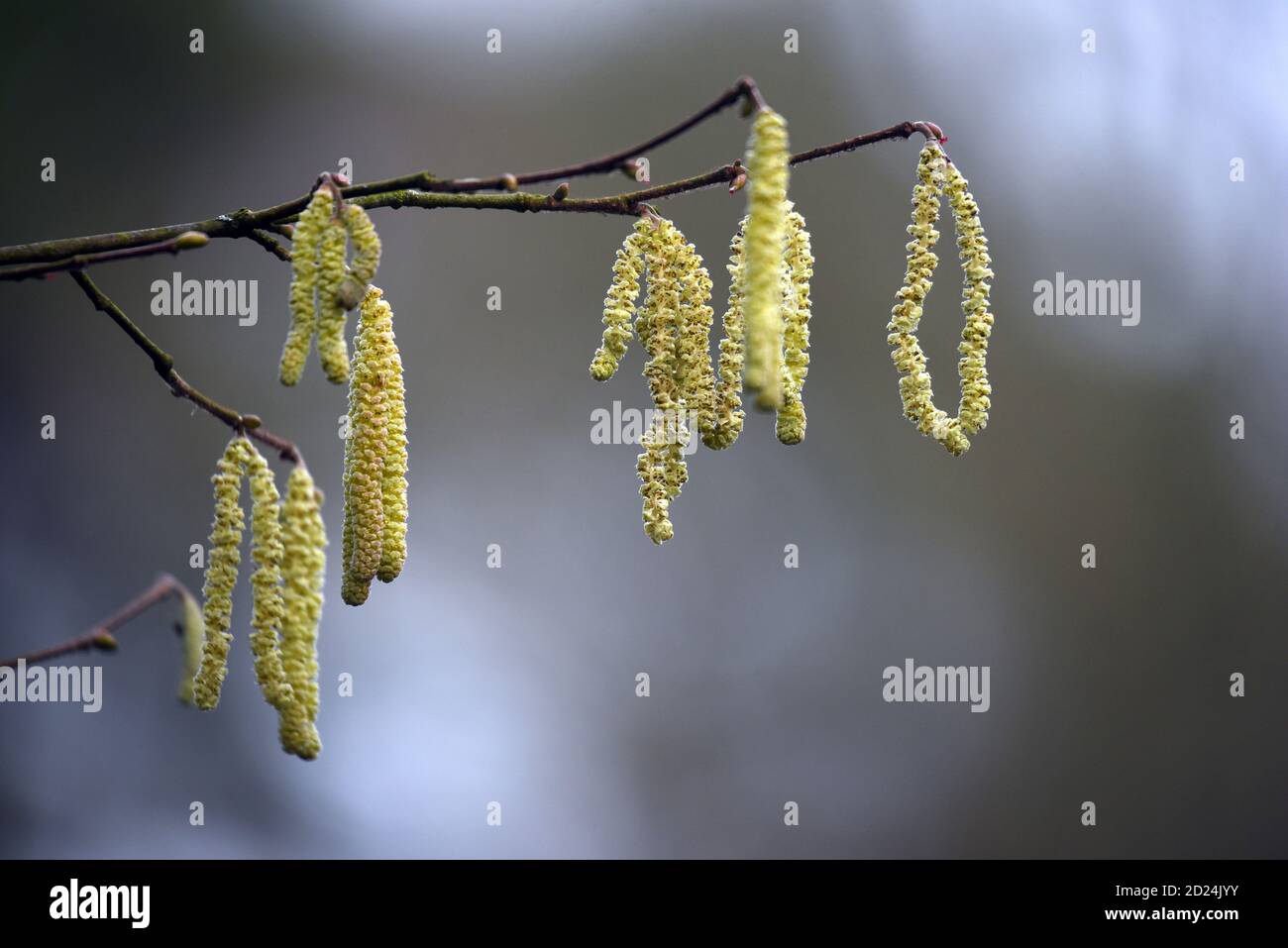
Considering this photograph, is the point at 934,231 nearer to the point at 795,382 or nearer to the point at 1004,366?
the point at 795,382

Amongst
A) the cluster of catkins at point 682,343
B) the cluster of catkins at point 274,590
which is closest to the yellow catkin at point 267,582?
the cluster of catkins at point 274,590

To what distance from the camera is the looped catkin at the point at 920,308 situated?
136 cm

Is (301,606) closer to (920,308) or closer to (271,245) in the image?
(271,245)

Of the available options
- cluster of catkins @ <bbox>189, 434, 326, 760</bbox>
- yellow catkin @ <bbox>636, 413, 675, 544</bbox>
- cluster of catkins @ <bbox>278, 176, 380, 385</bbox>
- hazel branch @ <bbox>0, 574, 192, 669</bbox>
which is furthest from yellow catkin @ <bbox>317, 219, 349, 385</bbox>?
yellow catkin @ <bbox>636, 413, 675, 544</bbox>

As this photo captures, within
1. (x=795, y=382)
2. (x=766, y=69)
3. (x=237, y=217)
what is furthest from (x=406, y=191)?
(x=766, y=69)

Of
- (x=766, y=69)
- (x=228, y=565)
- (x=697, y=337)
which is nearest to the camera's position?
(x=228, y=565)

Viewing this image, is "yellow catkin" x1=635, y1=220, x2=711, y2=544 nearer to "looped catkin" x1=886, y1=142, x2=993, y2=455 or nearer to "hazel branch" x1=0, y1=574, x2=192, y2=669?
"looped catkin" x1=886, y1=142, x2=993, y2=455

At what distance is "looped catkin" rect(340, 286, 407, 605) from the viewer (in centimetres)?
129

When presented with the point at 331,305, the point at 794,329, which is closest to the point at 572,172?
the point at 331,305

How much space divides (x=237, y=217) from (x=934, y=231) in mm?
740

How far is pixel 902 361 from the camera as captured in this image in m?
1.39

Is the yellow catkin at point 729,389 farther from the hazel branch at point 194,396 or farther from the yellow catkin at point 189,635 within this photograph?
the yellow catkin at point 189,635

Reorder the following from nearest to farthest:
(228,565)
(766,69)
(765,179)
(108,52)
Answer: (765,179), (228,565), (108,52), (766,69)

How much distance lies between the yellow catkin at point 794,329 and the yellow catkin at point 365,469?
1.41ft
